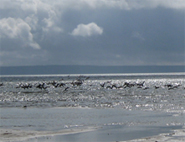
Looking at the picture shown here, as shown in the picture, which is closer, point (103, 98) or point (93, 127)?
point (93, 127)

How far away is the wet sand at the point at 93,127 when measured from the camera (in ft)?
69.9

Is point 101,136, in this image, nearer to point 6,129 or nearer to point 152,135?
point 152,135

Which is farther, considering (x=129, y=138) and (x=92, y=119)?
(x=92, y=119)

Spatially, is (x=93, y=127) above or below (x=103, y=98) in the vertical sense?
above

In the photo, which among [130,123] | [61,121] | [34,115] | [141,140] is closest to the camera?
[141,140]

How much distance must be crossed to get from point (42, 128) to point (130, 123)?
5988mm

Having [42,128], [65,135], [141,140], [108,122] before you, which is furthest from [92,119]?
[141,140]

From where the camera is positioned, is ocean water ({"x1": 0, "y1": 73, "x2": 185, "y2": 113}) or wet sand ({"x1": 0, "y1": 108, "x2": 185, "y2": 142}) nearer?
wet sand ({"x1": 0, "y1": 108, "x2": 185, "y2": 142})

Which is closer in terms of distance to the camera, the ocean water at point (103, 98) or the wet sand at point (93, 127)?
the wet sand at point (93, 127)

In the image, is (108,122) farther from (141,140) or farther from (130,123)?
(141,140)

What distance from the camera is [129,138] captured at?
2098cm

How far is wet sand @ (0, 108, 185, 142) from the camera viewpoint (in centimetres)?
2129

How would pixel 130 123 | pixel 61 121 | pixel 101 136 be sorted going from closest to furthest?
1. pixel 101 136
2. pixel 130 123
3. pixel 61 121

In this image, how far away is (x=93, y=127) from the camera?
25469 millimetres
